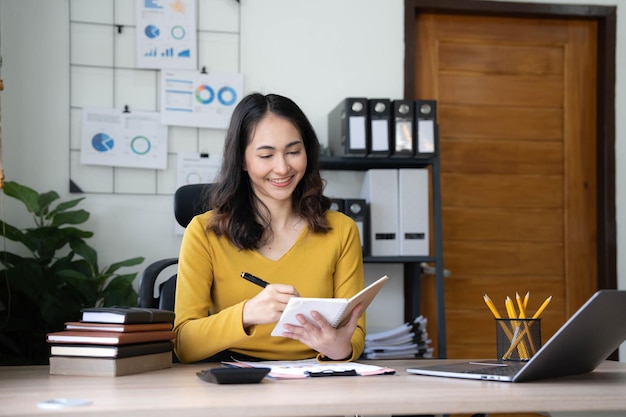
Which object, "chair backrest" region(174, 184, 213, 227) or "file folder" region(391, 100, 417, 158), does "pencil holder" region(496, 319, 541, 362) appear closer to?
"chair backrest" region(174, 184, 213, 227)

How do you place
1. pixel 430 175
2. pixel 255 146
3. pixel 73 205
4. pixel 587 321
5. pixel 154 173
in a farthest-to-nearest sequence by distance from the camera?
pixel 430 175
pixel 154 173
pixel 73 205
pixel 255 146
pixel 587 321

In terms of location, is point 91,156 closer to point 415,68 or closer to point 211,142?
point 211,142

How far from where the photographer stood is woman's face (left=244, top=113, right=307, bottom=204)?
6.20 ft

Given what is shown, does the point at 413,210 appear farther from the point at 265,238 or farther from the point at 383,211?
the point at 265,238

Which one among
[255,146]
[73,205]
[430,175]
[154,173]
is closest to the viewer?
[255,146]

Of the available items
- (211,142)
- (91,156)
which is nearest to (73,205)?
(91,156)

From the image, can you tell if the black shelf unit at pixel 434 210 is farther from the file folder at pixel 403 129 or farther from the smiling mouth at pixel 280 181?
the smiling mouth at pixel 280 181

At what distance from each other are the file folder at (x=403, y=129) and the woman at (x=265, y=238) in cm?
110

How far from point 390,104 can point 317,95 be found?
425mm

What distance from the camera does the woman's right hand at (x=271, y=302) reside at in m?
1.53

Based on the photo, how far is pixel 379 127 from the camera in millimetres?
3090

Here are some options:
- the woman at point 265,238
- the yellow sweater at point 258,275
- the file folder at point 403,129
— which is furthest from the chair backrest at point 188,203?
the file folder at point 403,129

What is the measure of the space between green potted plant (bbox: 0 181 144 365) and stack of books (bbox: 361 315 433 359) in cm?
91

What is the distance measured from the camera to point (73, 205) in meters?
3.06
